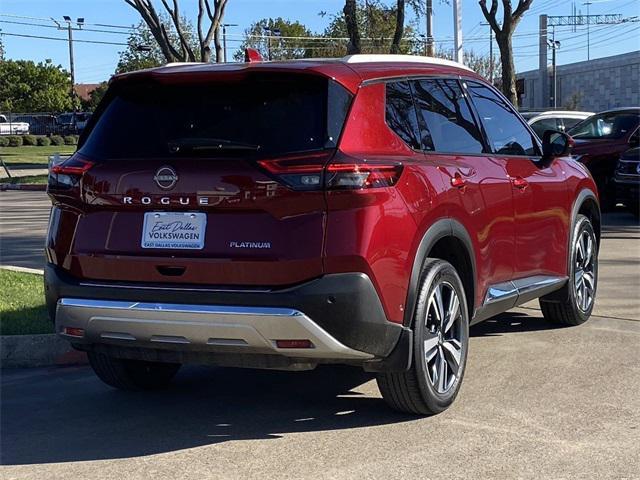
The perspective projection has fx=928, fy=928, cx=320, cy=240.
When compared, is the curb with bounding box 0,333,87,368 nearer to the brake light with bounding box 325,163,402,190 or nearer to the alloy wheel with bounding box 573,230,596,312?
the brake light with bounding box 325,163,402,190

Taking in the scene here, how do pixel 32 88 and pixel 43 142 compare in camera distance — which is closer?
pixel 43 142

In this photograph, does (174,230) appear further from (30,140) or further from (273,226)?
(30,140)

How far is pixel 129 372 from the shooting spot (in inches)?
228

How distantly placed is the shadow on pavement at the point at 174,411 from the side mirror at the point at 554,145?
86.2 inches

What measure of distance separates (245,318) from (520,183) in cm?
261

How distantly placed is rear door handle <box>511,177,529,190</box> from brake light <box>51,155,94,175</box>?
2.79m

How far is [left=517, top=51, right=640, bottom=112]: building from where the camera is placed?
5731 centimetres

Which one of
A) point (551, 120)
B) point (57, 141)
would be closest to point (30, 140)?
point (57, 141)

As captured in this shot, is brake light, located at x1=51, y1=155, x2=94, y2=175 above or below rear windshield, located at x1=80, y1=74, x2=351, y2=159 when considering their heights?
below

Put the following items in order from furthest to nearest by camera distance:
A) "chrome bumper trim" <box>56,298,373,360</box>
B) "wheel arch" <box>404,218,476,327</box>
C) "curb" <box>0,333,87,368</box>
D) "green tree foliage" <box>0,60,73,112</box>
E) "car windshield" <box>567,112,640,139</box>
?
1. "green tree foliage" <box>0,60,73,112</box>
2. "car windshield" <box>567,112,640,139</box>
3. "curb" <box>0,333,87,368</box>
4. "wheel arch" <box>404,218,476,327</box>
5. "chrome bumper trim" <box>56,298,373,360</box>

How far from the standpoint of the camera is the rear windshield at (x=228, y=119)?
4.64 metres

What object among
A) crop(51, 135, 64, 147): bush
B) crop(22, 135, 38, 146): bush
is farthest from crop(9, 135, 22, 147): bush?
crop(51, 135, 64, 147): bush

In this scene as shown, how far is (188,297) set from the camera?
4609mm

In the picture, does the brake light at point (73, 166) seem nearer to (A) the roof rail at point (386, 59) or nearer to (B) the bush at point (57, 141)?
(A) the roof rail at point (386, 59)
